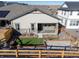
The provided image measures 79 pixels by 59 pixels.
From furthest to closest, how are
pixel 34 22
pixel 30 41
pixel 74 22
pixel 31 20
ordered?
pixel 74 22, pixel 34 22, pixel 31 20, pixel 30 41

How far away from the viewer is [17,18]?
54.3 feet

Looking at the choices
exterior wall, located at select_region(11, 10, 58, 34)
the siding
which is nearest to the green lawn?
exterior wall, located at select_region(11, 10, 58, 34)

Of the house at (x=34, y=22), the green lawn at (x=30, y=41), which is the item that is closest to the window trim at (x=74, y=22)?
the house at (x=34, y=22)

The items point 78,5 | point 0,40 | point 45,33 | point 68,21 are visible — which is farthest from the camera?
point 78,5

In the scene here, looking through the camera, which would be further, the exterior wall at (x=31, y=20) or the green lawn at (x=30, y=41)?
the exterior wall at (x=31, y=20)

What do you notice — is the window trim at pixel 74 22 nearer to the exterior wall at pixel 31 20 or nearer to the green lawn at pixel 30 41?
the exterior wall at pixel 31 20

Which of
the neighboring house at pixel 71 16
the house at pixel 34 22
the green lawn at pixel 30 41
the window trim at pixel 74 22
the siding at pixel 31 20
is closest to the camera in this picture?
the green lawn at pixel 30 41

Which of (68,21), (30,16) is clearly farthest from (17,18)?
(68,21)

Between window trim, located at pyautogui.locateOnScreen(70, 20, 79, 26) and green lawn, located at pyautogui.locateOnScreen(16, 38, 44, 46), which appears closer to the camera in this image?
green lawn, located at pyautogui.locateOnScreen(16, 38, 44, 46)

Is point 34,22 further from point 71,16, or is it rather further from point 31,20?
point 71,16

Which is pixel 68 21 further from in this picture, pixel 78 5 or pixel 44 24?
pixel 44 24

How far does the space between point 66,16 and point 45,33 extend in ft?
27.4

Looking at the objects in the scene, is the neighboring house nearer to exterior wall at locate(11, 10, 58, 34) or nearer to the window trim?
the window trim

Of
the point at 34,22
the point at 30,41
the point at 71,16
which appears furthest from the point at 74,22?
the point at 30,41
